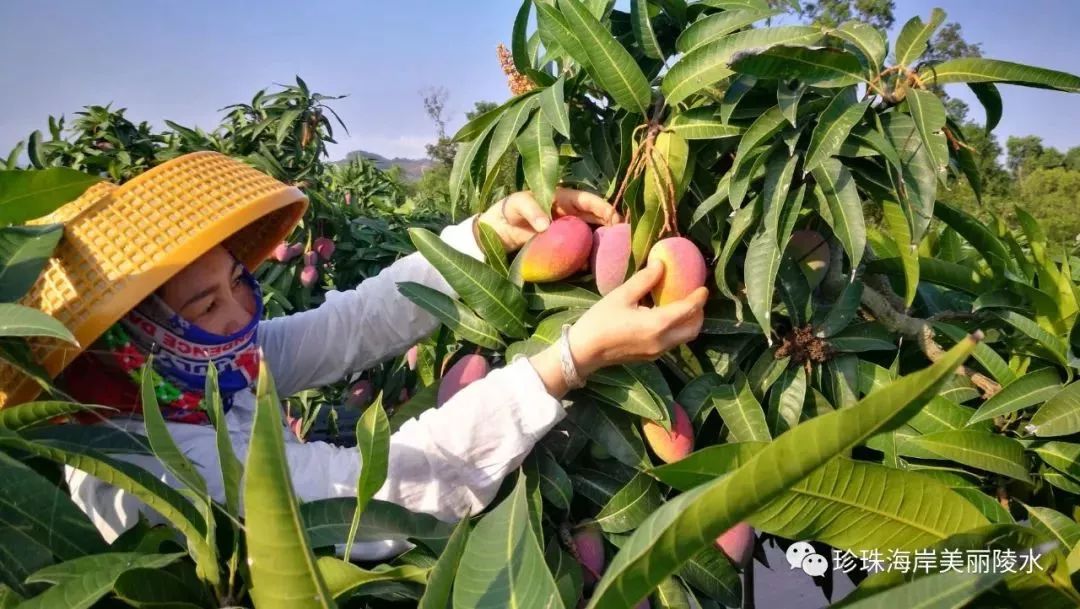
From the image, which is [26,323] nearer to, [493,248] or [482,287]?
[482,287]

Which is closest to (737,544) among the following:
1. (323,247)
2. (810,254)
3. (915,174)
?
(810,254)

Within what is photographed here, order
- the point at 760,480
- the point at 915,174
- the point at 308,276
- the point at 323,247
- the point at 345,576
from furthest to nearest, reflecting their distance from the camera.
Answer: the point at 323,247 → the point at 308,276 → the point at 915,174 → the point at 345,576 → the point at 760,480

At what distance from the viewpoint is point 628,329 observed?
39.2 inches

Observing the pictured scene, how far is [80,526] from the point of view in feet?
2.46

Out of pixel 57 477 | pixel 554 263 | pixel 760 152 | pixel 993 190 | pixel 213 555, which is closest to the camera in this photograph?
pixel 213 555

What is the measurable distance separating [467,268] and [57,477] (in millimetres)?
590

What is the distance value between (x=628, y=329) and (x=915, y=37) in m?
0.52

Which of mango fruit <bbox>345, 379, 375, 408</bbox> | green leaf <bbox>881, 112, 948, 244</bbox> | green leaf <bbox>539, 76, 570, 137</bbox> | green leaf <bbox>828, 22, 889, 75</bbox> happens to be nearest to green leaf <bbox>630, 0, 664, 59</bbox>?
green leaf <bbox>539, 76, 570, 137</bbox>

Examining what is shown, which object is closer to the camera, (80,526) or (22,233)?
(80,526)

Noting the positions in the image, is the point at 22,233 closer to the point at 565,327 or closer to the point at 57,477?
the point at 57,477

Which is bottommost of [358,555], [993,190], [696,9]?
[358,555]

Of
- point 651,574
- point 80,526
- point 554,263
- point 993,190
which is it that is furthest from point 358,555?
point 993,190

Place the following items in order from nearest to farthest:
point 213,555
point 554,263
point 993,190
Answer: point 213,555
point 554,263
point 993,190

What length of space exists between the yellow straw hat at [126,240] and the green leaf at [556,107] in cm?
48
